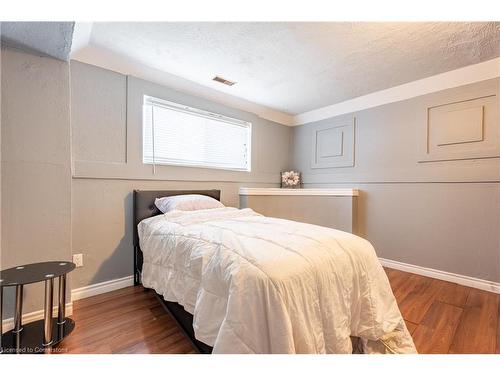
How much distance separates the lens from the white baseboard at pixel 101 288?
189 cm

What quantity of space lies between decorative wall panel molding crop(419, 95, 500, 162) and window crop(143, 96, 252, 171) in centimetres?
219

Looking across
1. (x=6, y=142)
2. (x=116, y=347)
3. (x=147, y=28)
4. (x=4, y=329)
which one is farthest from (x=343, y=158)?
(x=4, y=329)

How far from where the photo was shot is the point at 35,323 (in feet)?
4.68

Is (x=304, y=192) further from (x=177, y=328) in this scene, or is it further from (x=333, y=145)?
(x=177, y=328)

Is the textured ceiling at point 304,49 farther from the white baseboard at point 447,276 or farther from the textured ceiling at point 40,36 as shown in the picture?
the white baseboard at point 447,276

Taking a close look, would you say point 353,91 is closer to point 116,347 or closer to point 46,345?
point 116,347

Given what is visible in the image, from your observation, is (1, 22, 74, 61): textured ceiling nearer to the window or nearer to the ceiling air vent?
the window

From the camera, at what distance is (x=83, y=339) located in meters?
1.39

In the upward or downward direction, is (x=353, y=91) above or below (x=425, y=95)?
above

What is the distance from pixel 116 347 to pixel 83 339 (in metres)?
0.25

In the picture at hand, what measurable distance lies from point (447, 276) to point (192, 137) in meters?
3.19

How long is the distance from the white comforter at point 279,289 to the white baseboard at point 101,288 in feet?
2.71

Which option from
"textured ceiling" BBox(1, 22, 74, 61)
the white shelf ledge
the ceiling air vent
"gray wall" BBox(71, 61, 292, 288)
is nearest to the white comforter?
"gray wall" BBox(71, 61, 292, 288)

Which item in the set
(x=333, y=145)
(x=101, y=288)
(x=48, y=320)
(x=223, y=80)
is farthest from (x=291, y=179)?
(x=48, y=320)
